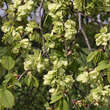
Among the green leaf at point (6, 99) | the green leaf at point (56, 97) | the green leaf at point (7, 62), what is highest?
the green leaf at point (7, 62)

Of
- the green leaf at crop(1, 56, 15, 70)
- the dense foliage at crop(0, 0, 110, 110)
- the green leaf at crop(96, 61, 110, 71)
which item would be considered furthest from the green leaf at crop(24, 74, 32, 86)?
the green leaf at crop(96, 61, 110, 71)

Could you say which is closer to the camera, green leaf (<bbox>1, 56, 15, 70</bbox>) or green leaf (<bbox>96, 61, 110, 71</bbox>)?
green leaf (<bbox>96, 61, 110, 71</bbox>)

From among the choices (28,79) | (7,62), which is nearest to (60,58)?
(28,79)

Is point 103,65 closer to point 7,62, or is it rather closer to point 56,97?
point 56,97

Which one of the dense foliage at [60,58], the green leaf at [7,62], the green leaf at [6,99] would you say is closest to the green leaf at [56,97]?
the dense foliage at [60,58]

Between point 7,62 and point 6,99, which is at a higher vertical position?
point 7,62

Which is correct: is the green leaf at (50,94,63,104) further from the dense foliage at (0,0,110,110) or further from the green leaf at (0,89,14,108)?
the green leaf at (0,89,14,108)

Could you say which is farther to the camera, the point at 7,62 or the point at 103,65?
the point at 7,62

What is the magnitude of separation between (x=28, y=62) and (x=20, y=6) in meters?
0.44

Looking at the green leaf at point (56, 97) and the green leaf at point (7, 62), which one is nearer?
the green leaf at point (56, 97)

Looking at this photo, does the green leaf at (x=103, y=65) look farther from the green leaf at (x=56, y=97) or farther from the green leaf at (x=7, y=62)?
the green leaf at (x=7, y=62)

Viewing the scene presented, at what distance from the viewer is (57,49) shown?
1.88 metres

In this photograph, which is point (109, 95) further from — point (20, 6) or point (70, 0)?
point (20, 6)

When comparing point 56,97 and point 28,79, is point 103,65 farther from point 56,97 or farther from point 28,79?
point 28,79
